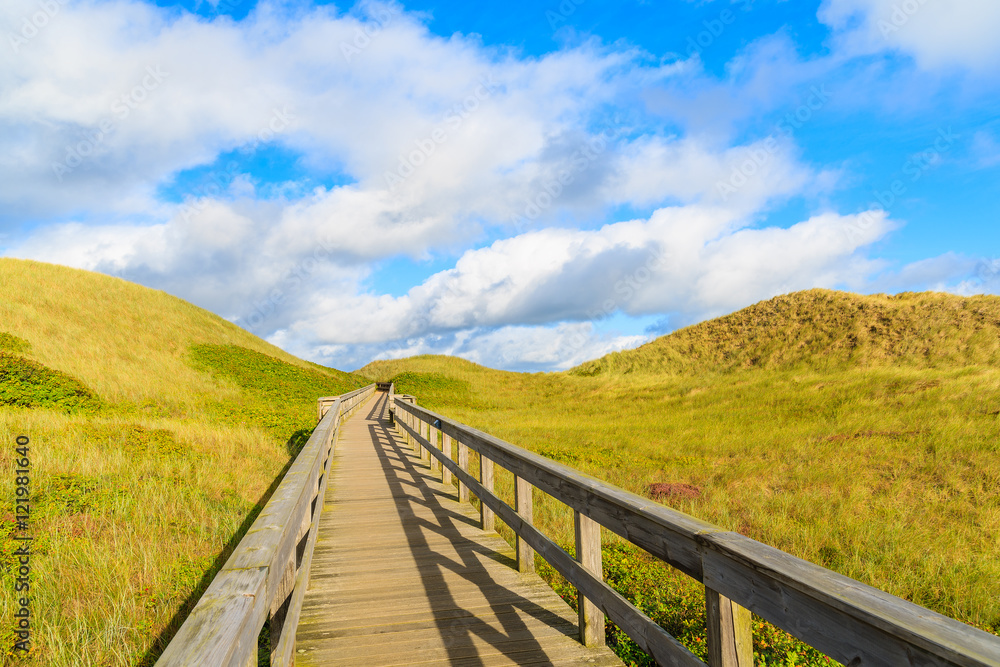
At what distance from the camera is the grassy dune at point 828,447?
5617 mm

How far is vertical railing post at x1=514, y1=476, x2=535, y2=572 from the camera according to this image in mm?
4574

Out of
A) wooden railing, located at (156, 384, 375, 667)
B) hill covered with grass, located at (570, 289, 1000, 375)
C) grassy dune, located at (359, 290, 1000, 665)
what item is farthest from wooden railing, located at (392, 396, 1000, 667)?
hill covered with grass, located at (570, 289, 1000, 375)

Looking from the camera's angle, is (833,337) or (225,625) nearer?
(225,625)

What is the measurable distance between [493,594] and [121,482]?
6.37 m

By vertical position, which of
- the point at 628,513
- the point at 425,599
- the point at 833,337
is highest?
the point at 833,337

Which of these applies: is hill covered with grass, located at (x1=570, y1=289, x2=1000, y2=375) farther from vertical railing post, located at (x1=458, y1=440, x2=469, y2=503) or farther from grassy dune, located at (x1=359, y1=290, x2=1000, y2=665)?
vertical railing post, located at (x1=458, y1=440, x2=469, y2=503)

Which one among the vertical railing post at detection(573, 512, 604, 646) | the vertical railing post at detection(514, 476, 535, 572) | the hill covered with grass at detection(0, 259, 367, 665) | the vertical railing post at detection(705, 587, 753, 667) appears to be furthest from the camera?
the vertical railing post at detection(514, 476, 535, 572)

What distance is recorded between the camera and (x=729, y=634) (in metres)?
2.08

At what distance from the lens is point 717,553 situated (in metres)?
2.06

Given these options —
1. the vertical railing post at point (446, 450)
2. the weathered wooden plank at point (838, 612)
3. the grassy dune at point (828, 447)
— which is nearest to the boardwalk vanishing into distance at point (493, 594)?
the weathered wooden plank at point (838, 612)

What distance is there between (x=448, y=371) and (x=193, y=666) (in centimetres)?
5503

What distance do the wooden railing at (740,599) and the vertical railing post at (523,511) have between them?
60 centimetres

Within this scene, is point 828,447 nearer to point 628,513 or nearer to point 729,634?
point 628,513

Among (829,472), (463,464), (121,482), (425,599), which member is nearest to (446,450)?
(463,464)
